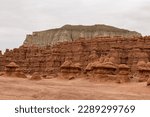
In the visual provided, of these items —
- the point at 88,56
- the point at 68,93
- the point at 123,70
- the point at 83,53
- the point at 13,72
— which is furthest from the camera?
the point at 83,53

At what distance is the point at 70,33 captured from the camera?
107m

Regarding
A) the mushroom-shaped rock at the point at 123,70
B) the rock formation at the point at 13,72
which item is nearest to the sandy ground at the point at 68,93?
the mushroom-shaped rock at the point at 123,70

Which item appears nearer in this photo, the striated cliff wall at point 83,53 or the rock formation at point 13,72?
the striated cliff wall at point 83,53

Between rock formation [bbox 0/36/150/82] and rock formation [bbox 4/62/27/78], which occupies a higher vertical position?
rock formation [bbox 0/36/150/82]

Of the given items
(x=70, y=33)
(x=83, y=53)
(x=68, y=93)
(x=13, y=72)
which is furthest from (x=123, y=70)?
(x=70, y=33)

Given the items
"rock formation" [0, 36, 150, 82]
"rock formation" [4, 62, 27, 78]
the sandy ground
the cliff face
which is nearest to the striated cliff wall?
"rock formation" [0, 36, 150, 82]

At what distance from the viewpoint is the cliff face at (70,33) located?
345 ft

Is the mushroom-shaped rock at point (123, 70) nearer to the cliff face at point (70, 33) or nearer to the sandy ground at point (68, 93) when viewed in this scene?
the sandy ground at point (68, 93)

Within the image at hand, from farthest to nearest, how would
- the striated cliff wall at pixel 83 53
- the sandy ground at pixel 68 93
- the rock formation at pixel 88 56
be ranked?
the striated cliff wall at pixel 83 53 → the rock formation at pixel 88 56 → the sandy ground at pixel 68 93

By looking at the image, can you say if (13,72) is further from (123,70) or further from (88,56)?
(123,70)

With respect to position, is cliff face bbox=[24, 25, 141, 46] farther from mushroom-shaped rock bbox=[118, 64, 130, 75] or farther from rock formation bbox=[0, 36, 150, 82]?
mushroom-shaped rock bbox=[118, 64, 130, 75]

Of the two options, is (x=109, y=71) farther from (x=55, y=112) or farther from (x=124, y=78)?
(x=55, y=112)

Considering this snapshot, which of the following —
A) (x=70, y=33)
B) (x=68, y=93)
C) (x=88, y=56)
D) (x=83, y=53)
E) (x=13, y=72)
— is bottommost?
(x=13, y=72)

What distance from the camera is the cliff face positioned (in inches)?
4144
